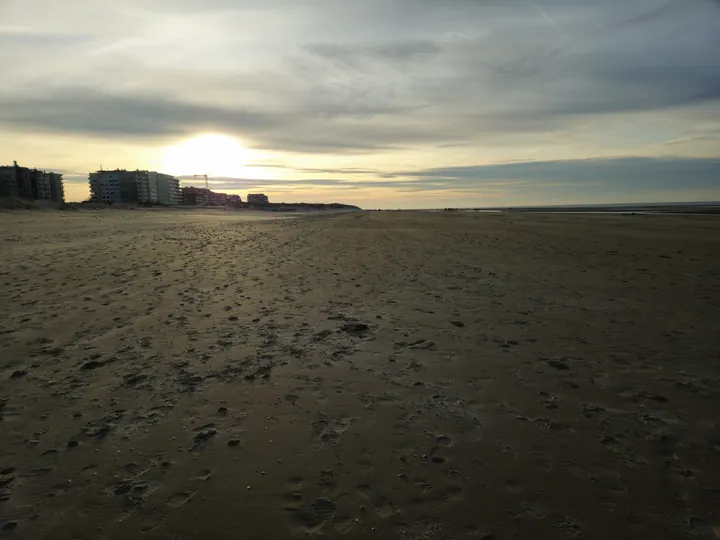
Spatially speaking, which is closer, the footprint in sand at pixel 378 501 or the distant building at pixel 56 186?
the footprint in sand at pixel 378 501

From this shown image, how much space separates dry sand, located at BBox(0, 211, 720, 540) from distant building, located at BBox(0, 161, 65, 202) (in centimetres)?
13002

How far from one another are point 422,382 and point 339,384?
1.17m

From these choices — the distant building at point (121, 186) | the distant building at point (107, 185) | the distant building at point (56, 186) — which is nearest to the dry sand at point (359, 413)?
the distant building at point (56, 186)

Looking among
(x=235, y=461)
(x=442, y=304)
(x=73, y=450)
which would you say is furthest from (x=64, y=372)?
(x=442, y=304)

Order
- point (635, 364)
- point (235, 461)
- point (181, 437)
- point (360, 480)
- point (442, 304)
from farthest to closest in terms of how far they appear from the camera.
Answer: point (442, 304)
point (635, 364)
point (181, 437)
point (235, 461)
point (360, 480)

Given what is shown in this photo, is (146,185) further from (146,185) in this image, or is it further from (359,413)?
(359,413)

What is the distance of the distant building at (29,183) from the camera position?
376 feet

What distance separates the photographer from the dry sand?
3.33 m

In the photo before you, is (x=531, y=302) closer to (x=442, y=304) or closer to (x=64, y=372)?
(x=442, y=304)

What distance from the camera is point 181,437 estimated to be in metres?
4.41

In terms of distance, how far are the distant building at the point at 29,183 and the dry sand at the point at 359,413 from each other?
427 feet

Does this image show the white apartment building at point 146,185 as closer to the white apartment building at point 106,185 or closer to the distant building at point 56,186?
the white apartment building at point 106,185

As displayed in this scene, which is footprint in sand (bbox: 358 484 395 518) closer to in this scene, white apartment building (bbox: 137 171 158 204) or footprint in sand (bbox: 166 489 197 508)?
footprint in sand (bbox: 166 489 197 508)

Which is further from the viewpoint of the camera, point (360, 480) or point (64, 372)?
point (64, 372)
